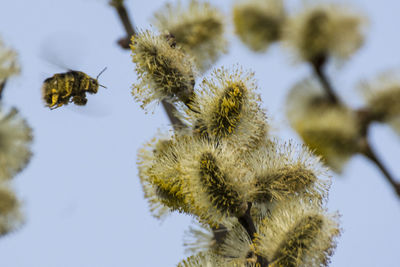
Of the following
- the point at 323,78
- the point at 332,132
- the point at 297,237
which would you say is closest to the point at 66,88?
the point at 297,237

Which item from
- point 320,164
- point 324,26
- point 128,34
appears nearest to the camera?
point 320,164

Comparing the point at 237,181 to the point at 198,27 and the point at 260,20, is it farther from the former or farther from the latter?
the point at 260,20

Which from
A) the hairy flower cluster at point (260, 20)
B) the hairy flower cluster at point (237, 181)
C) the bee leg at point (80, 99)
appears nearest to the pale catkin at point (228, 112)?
the hairy flower cluster at point (237, 181)

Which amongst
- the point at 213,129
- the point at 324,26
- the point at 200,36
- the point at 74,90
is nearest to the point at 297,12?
the point at 324,26

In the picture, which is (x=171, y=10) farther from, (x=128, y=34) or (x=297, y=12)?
(x=297, y=12)

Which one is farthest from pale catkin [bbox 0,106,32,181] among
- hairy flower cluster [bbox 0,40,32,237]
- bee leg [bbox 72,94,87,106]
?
bee leg [bbox 72,94,87,106]
